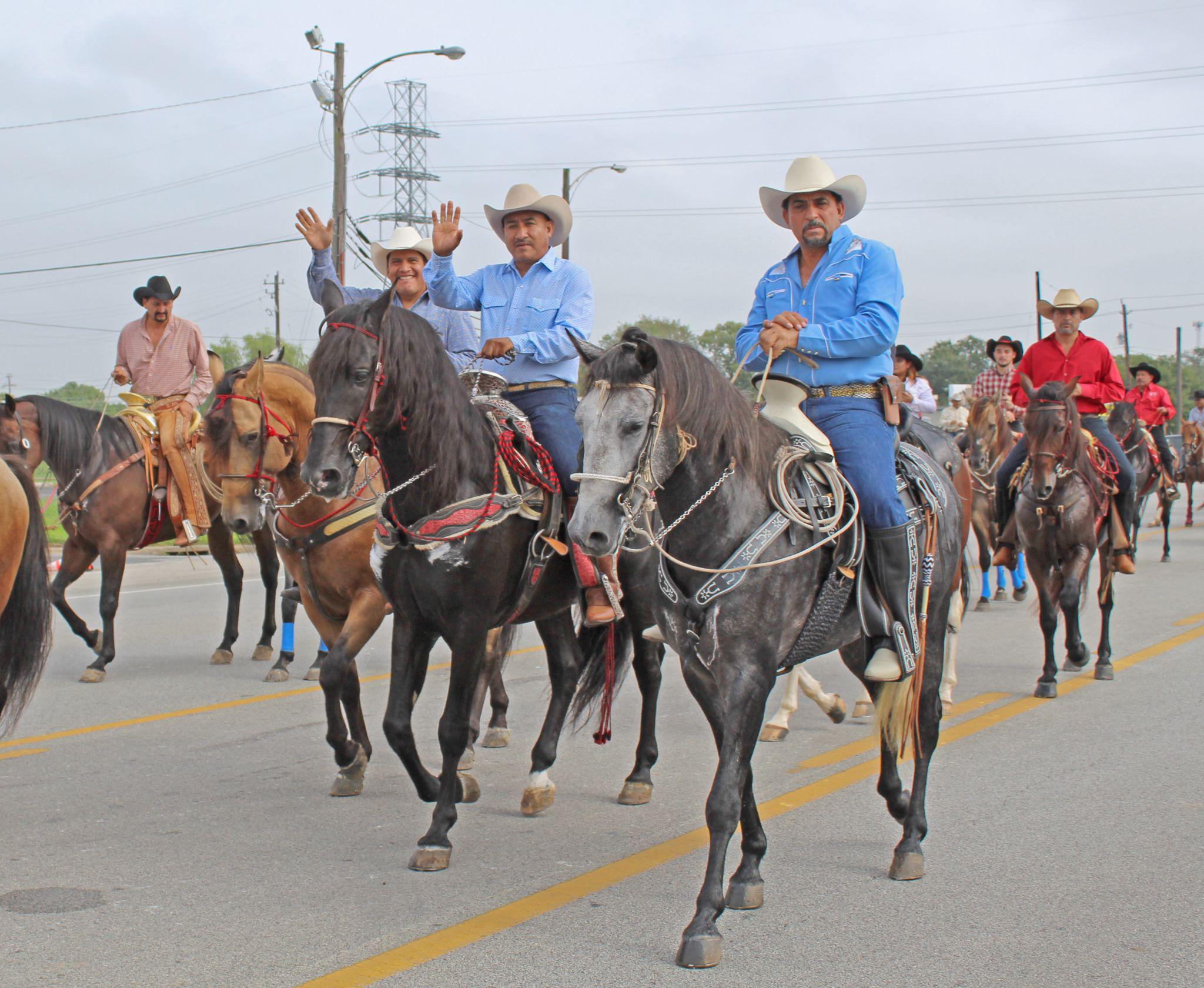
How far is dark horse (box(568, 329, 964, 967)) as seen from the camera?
13.3 feet

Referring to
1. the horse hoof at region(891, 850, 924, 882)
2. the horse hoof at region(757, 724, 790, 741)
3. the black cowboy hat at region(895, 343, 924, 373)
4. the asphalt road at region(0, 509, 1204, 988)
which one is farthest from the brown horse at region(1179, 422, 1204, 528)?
the horse hoof at region(891, 850, 924, 882)

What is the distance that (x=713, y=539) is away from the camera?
4406 millimetres

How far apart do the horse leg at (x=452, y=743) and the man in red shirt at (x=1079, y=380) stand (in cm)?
620

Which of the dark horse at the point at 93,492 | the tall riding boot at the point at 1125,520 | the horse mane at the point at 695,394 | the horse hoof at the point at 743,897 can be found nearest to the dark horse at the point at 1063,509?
the tall riding boot at the point at 1125,520

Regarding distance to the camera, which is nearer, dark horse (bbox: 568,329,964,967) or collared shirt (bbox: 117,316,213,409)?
dark horse (bbox: 568,329,964,967)

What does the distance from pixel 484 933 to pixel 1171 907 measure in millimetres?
2508

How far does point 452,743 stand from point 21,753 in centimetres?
318

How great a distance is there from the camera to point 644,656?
6.43 meters

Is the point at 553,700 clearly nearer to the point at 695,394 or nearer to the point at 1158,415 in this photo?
the point at 695,394

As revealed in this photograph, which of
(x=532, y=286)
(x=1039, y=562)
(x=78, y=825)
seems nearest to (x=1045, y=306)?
(x=1039, y=562)

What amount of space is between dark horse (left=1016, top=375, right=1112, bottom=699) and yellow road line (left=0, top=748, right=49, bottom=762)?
22.7ft

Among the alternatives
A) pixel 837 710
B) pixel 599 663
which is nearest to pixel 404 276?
pixel 599 663

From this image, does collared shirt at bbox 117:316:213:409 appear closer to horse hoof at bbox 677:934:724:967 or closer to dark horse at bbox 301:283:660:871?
dark horse at bbox 301:283:660:871

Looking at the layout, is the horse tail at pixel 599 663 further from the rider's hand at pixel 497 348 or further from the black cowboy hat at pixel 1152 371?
the black cowboy hat at pixel 1152 371
